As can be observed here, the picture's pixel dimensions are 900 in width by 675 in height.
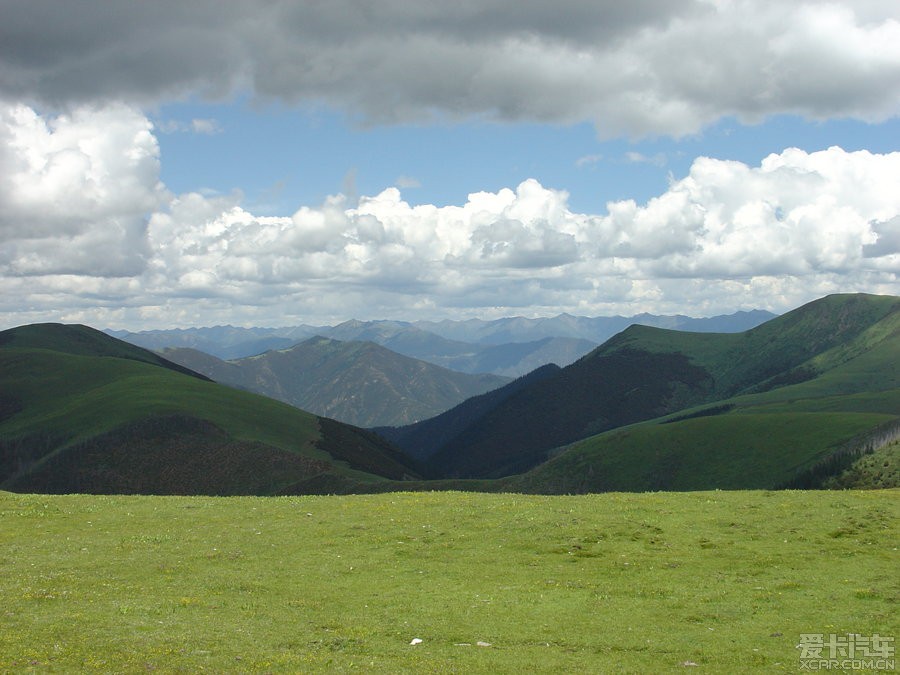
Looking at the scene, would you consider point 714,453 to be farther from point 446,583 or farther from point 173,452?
point 446,583

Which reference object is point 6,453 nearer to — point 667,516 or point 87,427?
point 87,427

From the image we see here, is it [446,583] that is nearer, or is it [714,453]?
[446,583]

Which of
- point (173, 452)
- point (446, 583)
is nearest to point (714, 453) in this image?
point (173, 452)

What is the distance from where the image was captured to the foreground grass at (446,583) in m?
24.2

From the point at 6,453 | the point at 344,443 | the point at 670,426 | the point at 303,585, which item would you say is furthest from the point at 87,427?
the point at 303,585

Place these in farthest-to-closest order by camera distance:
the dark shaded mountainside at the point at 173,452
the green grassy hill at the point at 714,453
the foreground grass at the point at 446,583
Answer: the dark shaded mountainside at the point at 173,452
the green grassy hill at the point at 714,453
the foreground grass at the point at 446,583

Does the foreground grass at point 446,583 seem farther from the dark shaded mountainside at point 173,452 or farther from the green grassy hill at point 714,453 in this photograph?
the dark shaded mountainside at point 173,452

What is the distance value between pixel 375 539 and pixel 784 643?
22132mm

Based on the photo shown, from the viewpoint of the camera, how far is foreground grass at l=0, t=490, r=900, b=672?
2416 centimetres

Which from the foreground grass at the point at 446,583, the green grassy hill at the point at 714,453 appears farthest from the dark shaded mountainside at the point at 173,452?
the foreground grass at the point at 446,583

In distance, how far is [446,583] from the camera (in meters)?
32.9

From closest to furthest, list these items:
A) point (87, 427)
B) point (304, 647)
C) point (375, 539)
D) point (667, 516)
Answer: point (304, 647) < point (375, 539) < point (667, 516) < point (87, 427)

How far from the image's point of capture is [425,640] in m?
25.7

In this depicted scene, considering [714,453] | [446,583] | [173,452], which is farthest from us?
[173,452]
